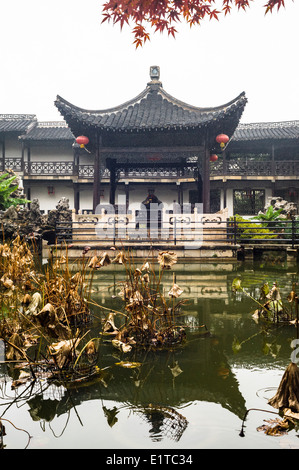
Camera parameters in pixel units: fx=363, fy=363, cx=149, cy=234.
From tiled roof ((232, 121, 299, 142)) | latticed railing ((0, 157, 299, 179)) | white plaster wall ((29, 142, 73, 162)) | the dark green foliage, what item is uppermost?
tiled roof ((232, 121, 299, 142))

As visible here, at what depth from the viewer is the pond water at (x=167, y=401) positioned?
1445 millimetres

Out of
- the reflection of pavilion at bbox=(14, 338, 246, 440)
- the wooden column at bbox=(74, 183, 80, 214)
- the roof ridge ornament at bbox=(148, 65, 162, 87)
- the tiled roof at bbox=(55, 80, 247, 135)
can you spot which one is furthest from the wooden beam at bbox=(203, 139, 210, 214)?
the wooden column at bbox=(74, 183, 80, 214)

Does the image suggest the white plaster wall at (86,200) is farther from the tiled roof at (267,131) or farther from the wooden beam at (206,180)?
the wooden beam at (206,180)

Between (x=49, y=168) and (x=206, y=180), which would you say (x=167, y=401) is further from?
Answer: (x=49, y=168)

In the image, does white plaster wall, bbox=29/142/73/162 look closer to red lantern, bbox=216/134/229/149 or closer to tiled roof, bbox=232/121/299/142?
tiled roof, bbox=232/121/299/142

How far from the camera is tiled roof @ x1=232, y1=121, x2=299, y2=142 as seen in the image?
18094 millimetres

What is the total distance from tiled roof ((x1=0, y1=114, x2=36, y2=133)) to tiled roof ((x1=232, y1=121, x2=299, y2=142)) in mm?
11033

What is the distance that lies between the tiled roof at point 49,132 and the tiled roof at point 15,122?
0.37m

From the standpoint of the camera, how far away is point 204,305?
403cm

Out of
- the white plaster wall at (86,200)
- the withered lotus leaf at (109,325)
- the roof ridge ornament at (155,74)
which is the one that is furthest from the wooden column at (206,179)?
the white plaster wall at (86,200)

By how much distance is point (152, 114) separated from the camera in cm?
1222
